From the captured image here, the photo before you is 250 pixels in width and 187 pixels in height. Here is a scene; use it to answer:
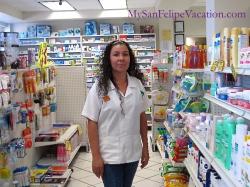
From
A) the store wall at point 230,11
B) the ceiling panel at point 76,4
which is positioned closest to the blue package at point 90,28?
the ceiling panel at point 76,4

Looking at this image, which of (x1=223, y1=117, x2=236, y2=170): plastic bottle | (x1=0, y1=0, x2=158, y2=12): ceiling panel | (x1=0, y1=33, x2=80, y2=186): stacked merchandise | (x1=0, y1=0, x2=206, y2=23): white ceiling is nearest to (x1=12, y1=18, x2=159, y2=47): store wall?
(x1=0, y1=0, x2=206, y2=23): white ceiling

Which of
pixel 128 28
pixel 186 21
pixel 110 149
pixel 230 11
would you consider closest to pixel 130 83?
pixel 110 149

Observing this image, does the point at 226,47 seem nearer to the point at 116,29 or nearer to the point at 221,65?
the point at 221,65

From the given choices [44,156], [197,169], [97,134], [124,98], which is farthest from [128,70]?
[44,156]

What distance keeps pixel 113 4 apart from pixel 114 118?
6.88 meters

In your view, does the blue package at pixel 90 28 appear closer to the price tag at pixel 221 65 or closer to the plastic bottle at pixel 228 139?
the price tag at pixel 221 65

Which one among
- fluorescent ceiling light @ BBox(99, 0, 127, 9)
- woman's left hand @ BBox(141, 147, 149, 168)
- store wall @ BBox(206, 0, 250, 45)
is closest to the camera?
woman's left hand @ BBox(141, 147, 149, 168)

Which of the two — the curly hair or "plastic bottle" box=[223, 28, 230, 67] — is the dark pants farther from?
"plastic bottle" box=[223, 28, 230, 67]

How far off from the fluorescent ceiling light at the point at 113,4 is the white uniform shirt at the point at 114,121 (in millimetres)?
6352

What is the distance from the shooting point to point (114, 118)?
2.21m

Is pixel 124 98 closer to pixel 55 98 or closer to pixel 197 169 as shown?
pixel 197 169

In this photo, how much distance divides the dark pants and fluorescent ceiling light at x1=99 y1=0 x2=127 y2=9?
6495mm

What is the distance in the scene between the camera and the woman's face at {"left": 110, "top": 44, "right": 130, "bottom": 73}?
7.31 ft

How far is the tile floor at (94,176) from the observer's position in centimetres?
425
